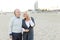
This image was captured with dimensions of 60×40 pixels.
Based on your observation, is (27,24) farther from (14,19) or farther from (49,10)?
(49,10)

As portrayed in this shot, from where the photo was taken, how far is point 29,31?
791 centimetres

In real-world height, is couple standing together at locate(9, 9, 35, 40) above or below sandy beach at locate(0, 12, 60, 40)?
above

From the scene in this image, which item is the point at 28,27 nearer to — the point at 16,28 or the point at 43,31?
the point at 16,28

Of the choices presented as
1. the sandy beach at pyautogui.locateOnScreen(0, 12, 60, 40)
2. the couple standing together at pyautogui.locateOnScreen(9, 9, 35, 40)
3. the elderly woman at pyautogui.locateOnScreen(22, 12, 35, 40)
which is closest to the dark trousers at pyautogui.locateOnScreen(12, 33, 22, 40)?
the couple standing together at pyautogui.locateOnScreen(9, 9, 35, 40)

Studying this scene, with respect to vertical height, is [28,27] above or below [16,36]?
above

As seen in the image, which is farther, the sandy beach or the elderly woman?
the sandy beach

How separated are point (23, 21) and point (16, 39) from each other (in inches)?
23.1

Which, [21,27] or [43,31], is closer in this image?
[21,27]

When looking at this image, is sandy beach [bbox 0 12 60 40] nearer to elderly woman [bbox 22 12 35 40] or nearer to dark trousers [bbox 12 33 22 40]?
dark trousers [bbox 12 33 22 40]

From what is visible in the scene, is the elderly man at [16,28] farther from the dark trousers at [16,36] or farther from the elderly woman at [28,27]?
the elderly woman at [28,27]

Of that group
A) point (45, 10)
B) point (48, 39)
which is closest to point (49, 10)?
point (45, 10)

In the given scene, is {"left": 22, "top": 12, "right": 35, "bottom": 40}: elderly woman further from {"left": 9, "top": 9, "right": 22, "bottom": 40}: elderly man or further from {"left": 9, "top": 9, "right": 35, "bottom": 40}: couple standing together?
{"left": 9, "top": 9, "right": 22, "bottom": 40}: elderly man

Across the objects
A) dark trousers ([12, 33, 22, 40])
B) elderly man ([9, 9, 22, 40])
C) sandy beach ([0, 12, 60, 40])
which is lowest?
sandy beach ([0, 12, 60, 40])

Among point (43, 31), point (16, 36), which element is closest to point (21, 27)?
point (16, 36)
